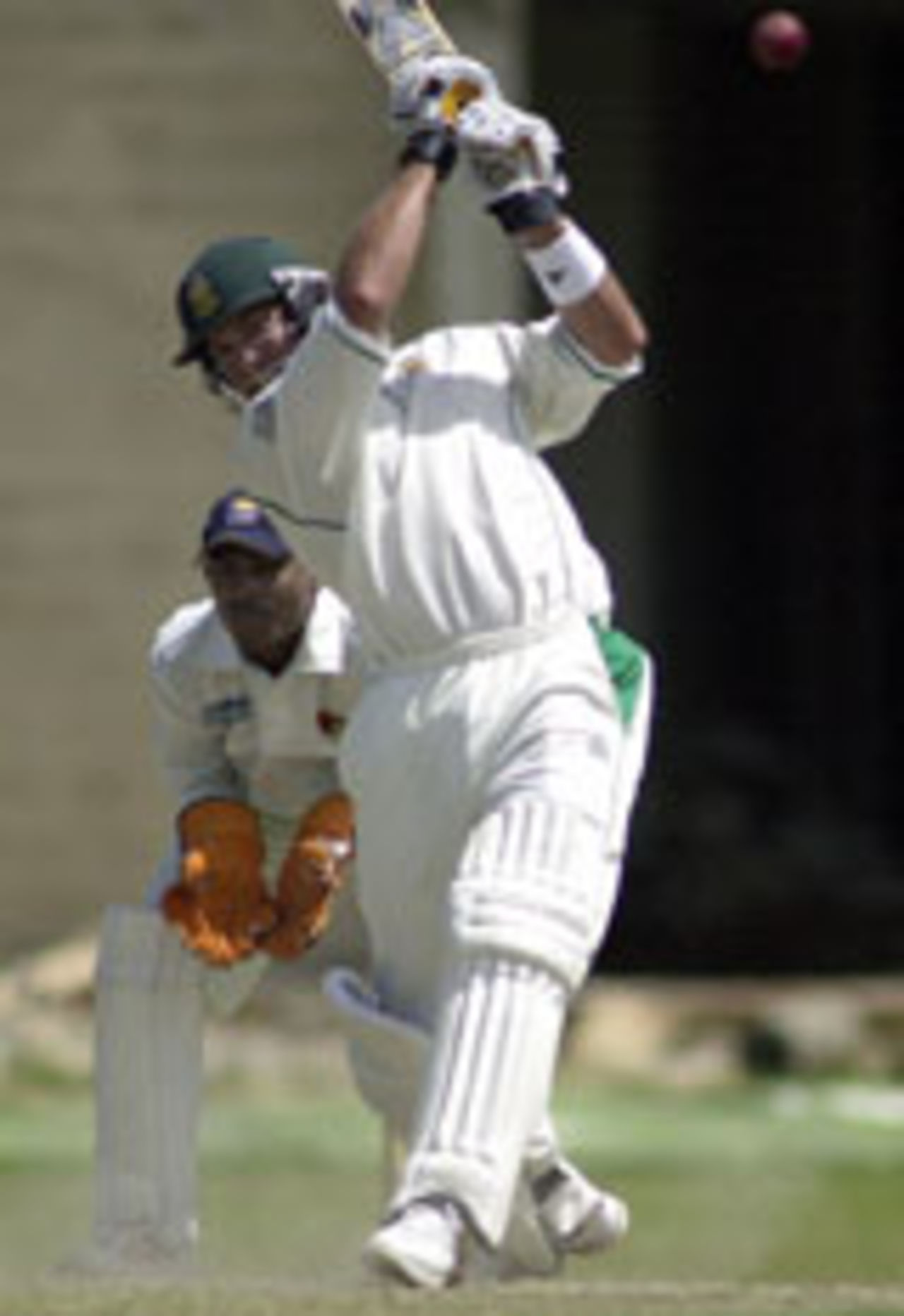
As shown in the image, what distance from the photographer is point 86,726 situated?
15062 mm

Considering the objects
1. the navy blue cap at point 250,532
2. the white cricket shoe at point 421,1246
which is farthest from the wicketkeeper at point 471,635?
the navy blue cap at point 250,532

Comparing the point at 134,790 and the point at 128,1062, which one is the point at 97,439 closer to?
the point at 134,790

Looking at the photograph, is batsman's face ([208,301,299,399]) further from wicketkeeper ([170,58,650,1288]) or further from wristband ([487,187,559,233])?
wristband ([487,187,559,233])

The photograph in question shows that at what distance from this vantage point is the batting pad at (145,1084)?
28.1ft

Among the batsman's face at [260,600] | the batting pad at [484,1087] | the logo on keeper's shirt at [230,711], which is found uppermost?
the batsman's face at [260,600]

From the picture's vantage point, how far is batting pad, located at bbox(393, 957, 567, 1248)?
287 inches

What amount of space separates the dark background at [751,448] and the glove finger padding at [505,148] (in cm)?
834

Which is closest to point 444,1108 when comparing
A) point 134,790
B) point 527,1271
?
point 527,1271

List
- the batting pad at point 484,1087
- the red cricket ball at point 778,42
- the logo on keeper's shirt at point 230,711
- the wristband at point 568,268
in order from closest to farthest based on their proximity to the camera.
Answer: the batting pad at point 484,1087
the wristband at point 568,268
the logo on keeper's shirt at point 230,711
the red cricket ball at point 778,42

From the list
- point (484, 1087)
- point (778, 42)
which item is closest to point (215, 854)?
point (484, 1087)

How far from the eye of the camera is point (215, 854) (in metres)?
8.59

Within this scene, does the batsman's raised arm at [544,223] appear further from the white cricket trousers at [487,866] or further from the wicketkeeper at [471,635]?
the white cricket trousers at [487,866]

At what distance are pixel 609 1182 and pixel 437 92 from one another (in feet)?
15.1

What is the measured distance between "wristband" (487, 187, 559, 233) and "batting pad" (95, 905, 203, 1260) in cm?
150
